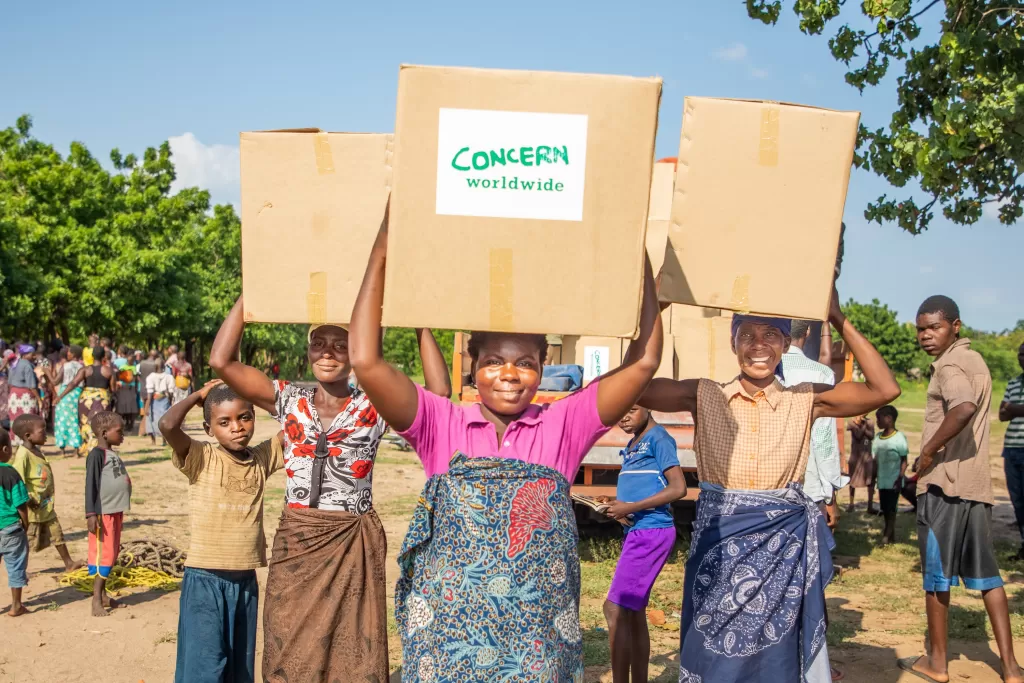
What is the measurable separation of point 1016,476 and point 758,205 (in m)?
6.33

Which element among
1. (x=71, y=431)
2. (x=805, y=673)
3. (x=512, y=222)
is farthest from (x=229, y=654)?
(x=71, y=431)

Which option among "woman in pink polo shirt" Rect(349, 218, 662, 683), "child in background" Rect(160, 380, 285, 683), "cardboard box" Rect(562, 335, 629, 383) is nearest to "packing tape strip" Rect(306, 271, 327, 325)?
"woman in pink polo shirt" Rect(349, 218, 662, 683)

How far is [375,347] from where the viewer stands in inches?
97.3

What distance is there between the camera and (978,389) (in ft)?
16.2

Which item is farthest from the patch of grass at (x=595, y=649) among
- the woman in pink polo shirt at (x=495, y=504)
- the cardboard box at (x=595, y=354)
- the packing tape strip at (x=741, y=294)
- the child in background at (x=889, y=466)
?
the child in background at (x=889, y=466)

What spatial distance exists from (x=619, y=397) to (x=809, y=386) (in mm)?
1109

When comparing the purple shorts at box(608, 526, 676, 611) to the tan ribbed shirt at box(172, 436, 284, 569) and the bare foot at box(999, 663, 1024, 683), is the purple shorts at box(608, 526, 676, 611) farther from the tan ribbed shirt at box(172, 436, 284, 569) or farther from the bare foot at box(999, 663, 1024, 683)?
the bare foot at box(999, 663, 1024, 683)

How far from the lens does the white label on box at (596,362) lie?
7.89 metres

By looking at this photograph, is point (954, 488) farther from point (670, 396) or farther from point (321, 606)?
point (321, 606)

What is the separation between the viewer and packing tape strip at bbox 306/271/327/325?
2922mm

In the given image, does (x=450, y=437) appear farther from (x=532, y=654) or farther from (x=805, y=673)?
(x=805, y=673)

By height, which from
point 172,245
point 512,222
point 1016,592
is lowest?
point 1016,592

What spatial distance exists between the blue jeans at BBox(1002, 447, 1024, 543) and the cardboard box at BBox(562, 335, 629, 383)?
127 inches

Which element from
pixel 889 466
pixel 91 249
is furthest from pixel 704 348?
pixel 91 249
